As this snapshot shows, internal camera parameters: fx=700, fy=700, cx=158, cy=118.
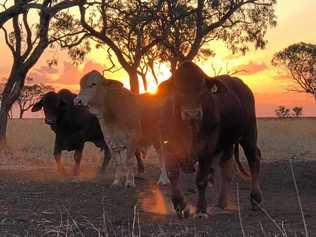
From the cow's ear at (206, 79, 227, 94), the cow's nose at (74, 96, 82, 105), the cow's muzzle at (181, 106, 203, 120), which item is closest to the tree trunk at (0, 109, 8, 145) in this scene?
the cow's nose at (74, 96, 82, 105)

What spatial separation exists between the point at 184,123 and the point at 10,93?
1844cm

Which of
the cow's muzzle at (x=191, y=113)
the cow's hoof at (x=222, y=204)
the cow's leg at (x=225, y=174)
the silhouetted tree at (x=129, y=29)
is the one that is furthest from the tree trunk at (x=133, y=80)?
the cow's muzzle at (x=191, y=113)

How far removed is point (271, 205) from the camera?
1075 centimetres

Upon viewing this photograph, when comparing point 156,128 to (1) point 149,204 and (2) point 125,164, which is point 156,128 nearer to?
(2) point 125,164

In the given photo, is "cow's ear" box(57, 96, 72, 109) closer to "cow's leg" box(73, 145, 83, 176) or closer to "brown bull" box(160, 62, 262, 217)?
"cow's leg" box(73, 145, 83, 176)

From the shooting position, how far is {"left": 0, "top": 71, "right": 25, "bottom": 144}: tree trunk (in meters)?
25.4

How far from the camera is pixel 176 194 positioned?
8.91m

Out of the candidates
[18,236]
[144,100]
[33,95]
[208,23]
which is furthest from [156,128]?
[33,95]

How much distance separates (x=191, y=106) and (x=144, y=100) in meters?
6.11

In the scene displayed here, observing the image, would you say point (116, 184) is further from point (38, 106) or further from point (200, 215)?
point (200, 215)

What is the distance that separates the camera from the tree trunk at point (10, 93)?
25.4m

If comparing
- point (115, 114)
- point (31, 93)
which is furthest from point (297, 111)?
point (115, 114)

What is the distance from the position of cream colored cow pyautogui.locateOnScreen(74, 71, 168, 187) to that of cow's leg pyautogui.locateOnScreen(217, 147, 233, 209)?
10.3ft

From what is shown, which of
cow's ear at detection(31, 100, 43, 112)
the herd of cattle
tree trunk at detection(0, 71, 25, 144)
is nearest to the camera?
the herd of cattle
